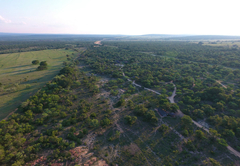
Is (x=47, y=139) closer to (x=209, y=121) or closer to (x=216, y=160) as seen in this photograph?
(x=216, y=160)

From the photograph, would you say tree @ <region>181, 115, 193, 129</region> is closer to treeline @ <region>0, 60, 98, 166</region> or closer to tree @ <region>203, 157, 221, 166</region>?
tree @ <region>203, 157, 221, 166</region>

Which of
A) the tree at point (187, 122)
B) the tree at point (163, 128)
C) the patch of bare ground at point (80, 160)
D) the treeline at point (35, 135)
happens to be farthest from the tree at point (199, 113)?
the treeline at point (35, 135)

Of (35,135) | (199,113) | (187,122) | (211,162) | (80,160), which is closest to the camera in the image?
(211,162)

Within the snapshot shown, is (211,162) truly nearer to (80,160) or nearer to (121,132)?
(121,132)

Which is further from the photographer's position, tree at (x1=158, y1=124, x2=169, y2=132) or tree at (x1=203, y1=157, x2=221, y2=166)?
tree at (x1=158, y1=124, x2=169, y2=132)

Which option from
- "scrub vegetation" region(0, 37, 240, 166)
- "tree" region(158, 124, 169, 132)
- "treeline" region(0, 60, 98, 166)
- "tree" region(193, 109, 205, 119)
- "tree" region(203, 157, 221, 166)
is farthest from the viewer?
"tree" region(193, 109, 205, 119)

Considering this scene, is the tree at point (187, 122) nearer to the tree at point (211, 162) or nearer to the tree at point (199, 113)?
the tree at point (199, 113)

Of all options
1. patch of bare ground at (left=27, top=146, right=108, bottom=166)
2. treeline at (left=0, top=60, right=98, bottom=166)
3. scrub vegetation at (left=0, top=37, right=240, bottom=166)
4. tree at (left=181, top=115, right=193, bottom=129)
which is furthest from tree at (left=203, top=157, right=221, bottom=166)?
treeline at (left=0, top=60, right=98, bottom=166)

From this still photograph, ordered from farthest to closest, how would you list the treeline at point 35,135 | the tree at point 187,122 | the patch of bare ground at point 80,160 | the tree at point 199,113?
the tree at point 199,113
the tree at point 187,122
the treeline at point 35,135
the patch of bare ground at point 80,160

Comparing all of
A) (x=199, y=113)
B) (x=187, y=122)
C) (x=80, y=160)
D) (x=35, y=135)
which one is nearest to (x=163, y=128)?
(x=187, y=122)

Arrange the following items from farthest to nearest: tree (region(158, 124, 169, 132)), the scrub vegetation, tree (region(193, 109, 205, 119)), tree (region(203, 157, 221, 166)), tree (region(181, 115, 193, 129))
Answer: tree (region(193, 109, 205, 119))
tree (region(181, 115, 193, 129))
tree (region(158, 124, 169, 132))
the scrub vegetation
tree (region(203, 157, 221, 166))

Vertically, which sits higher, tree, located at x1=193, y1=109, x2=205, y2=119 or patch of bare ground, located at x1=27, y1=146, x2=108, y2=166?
tree, located at x1=193, y1=109, x2=205, y2=119

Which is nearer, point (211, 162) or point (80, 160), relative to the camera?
point (211, 162)
